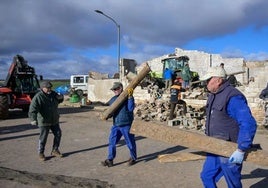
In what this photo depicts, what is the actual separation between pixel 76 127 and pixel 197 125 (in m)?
4.63

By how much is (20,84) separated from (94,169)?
13743 millimetres

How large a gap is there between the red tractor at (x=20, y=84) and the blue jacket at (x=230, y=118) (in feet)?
53.3

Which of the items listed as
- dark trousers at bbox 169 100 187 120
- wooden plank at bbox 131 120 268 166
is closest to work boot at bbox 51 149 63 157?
wooden plank at bbox 131 120 268 166

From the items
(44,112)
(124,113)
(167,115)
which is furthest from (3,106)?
(124,113)

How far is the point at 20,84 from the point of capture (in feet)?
68.2

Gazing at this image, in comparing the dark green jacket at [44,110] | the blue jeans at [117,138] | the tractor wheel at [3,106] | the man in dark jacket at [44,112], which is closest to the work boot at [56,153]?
the man in dark jacket at [44,112]

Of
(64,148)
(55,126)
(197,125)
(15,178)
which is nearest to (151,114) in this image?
(197,125)

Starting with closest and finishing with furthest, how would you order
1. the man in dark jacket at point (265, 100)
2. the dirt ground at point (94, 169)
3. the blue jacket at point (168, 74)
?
the dirt ground at point (94, 169), the man in dark jacket at point (265, 100), the blue jacket at point (168, 74)

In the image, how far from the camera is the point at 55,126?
9398 millimetres

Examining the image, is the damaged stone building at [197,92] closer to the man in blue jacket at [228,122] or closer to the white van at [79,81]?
the white van at [79,81]

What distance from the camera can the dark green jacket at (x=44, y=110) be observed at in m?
8.84

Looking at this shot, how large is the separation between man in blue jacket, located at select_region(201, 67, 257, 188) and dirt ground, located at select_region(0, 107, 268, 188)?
228 cm

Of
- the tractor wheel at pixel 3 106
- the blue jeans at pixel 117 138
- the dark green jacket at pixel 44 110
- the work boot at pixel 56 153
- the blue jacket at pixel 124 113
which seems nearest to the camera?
the blue jacket at pixel 124 113

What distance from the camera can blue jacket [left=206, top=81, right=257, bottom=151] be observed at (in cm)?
428
